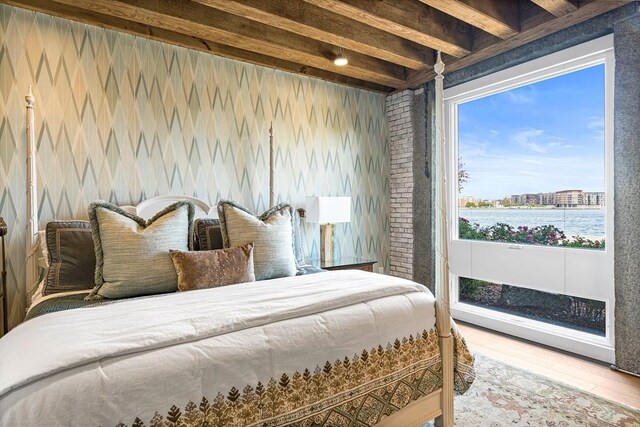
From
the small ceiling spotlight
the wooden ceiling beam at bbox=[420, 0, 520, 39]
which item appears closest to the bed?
the wooden ceiling beam at bbox=[420, 0, 520, 39]

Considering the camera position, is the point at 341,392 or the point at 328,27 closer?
the point at 341,392

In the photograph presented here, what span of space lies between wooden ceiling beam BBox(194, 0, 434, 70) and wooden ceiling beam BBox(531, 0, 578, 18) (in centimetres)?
115

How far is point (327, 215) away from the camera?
3.47 metres

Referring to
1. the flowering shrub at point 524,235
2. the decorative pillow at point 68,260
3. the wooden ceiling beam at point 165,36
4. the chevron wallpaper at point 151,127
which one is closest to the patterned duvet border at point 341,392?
the decorative pillow at point 68,260

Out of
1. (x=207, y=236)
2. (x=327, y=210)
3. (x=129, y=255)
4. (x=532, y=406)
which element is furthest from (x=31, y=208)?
(x=532, y=406)

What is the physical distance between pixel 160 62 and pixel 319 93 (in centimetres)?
161

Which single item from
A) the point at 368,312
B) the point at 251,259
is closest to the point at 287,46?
the point at 251,259

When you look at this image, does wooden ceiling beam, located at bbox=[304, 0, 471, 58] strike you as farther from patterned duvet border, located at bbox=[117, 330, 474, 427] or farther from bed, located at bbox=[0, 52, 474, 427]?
patterned duvet border, located at bbox=[117, 330, 474, 427]

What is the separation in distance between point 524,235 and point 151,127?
345 centimetres

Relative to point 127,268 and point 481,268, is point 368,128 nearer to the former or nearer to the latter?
point 481,268

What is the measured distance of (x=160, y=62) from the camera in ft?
9.80

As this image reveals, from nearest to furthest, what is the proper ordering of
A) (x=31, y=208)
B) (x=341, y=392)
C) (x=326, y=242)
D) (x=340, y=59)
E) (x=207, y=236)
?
(x=341, y=392), (x=31, y=208), (x=207, y=236), (x=340, y=59), (x=326, y=242)

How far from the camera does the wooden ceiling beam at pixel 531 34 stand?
254cm

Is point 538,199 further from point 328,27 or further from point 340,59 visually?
point 328,27
